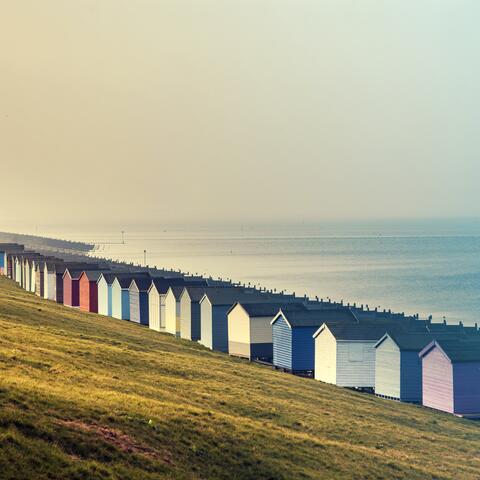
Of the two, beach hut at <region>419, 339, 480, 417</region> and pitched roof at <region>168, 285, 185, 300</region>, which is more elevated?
pitched roof at <region>168, 285, 185, 300</region>

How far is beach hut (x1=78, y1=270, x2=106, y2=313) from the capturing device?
361ft

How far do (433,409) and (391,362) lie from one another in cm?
490

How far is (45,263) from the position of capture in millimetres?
119875

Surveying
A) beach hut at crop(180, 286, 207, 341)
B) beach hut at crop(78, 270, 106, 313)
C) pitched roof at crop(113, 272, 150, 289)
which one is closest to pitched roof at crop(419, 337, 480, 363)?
beach hut at crop(180, 286, 207, 341)

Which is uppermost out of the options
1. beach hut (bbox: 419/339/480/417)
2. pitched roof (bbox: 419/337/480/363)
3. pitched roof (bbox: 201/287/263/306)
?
pitched roof (bbox: 201/287/263/306)

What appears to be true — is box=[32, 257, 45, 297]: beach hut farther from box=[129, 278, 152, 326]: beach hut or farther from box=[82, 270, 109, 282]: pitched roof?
box=[129, 278, 152, 326]: beach hut

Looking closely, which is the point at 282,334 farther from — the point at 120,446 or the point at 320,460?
the point at 120,446

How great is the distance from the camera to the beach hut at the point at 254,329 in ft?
255

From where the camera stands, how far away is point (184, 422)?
130 ft

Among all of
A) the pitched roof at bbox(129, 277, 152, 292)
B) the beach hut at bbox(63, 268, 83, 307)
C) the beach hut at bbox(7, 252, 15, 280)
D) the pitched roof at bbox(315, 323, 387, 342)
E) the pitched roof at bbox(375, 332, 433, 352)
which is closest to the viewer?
the pitched roof at bbox(375, 332, 433, 352)

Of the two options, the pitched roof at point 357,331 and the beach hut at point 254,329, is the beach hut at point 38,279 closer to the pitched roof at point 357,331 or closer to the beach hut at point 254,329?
the beach hut at point 254,329

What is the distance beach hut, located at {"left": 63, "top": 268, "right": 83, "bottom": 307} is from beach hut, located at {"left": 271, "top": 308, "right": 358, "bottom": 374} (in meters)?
44.5

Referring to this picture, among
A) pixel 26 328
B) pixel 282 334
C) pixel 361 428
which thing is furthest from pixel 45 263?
pixel 361 428

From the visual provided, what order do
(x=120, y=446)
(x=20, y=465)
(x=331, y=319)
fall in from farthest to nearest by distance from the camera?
1. (x=331, y=319)
2. (x=120, y=446)
3. (x=20, y=465)
